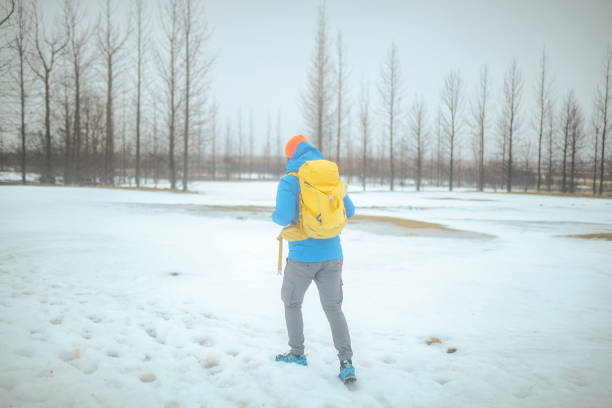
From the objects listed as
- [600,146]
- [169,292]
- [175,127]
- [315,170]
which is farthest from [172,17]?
[600,146]

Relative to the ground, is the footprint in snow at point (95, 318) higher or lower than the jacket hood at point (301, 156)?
lower

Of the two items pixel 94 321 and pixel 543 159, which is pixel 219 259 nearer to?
pixel 94 321

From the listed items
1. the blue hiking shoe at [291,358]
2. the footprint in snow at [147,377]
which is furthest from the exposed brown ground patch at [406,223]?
the footprint in snow at [147,377]

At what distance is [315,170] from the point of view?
2.30 m

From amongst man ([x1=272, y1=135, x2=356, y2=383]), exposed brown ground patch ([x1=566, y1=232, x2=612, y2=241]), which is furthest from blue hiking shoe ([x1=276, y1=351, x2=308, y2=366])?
exposed brown ground patch ([x1=566, y1=232, x2=612, y2=241])

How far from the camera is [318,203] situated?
7.42 feet

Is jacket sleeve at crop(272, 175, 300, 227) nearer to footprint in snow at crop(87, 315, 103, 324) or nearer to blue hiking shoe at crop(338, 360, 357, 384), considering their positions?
blue hiking shoe at crop(338, 360, 357, 384)

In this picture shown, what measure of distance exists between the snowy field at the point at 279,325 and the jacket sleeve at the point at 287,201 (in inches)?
47.3

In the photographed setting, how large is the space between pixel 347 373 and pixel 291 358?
508 mm

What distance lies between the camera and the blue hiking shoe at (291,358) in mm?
2645

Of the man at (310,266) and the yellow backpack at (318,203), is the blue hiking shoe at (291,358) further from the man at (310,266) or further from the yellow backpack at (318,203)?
the yellow backpack at (318,203)

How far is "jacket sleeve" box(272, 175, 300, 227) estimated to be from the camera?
2309mm

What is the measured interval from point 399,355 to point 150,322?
245 centimetres

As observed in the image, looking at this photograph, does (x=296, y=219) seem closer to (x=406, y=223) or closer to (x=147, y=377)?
(x=147, y=377)
